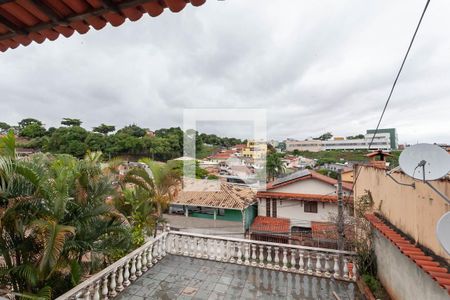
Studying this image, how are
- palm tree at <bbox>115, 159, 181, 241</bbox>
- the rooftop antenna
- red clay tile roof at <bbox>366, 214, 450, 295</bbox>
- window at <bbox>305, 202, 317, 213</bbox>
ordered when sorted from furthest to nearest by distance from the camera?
window at <bbox>305, 202, 317, 213</bbox>
palm tree at <bbox>115, 159, 181, 241</bbox>
the rooftop antenna
red clay tile roof at <bbox>366, 214, 450, 295</bbox>

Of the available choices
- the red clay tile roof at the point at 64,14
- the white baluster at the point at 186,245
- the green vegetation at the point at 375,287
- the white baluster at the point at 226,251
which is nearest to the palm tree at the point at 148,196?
the white baluster at the point at 186,245

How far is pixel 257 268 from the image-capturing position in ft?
17.6

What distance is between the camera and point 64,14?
1329mm

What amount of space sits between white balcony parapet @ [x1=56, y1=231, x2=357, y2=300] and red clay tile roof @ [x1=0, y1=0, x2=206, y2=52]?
4.08m

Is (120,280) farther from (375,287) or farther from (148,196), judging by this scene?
(375,287)

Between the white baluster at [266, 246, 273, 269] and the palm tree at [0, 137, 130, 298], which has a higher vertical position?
the palm tree at [0, 137, 130, 298]

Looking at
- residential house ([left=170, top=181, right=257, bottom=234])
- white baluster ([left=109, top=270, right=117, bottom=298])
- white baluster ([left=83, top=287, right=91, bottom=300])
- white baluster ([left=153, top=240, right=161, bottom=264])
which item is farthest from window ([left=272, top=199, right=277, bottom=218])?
white baluster ([left=83, top=287, right=91, bottom=300])

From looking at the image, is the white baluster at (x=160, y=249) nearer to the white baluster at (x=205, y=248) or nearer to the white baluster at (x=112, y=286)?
the white baluster at (x=205, y=248)

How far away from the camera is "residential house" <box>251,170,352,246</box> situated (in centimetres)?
1591

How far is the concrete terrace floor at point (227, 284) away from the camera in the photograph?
14.3ft

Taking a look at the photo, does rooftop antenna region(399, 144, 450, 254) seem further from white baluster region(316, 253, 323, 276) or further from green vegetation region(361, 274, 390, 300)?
white baluster region(316, 253, 323, 276)

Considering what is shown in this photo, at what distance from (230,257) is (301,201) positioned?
12002mm

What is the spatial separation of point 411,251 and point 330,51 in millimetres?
5456

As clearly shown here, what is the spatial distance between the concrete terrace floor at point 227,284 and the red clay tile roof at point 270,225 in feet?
31.1
